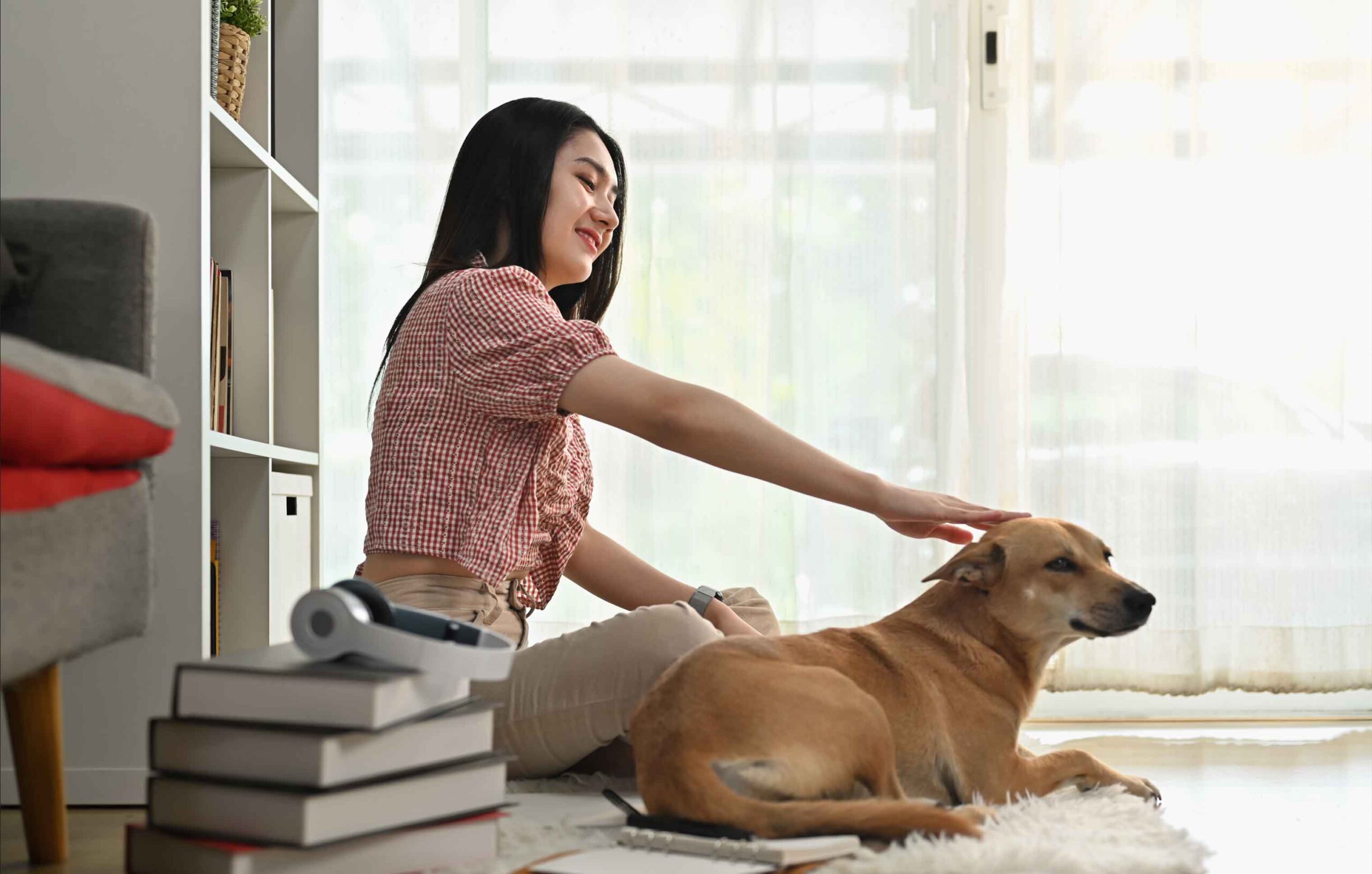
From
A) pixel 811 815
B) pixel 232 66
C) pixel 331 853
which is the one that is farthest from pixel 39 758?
pixel 232 66

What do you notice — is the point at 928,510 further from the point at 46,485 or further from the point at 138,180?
the point at 138,180

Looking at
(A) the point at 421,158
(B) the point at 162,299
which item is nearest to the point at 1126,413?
(A) the point at 421,158

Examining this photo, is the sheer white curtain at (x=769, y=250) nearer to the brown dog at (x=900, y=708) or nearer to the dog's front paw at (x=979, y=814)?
the brown dog at (x=900, y=708)

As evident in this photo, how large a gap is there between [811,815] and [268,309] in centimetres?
163

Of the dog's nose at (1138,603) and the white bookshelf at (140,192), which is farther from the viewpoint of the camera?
the white bookshelf at (140,192)

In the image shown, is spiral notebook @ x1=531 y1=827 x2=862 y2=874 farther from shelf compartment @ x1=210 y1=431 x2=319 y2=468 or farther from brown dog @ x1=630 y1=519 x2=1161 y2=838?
shelf compartment @ x1=210 y1=431 x2=319 y2=468

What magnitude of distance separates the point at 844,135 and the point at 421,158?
1.03 m

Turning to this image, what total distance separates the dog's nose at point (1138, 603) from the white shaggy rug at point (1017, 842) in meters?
0.24

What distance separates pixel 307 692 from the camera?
105 centimetres

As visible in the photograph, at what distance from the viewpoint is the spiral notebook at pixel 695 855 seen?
113 centimetres

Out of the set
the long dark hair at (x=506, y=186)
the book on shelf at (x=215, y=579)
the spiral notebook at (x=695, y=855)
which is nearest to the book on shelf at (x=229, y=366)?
the book on shelf at (x=215, y=579)

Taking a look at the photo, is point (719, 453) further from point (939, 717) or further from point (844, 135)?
point (844, 135)

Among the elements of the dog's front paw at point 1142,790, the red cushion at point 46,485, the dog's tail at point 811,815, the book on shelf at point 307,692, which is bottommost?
the dog's front paw at point 1142,790

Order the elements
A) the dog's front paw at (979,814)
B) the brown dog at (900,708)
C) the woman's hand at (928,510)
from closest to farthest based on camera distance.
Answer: the brown dog at (900,708) → the dog's front paw at (979,814) → the woman's hand at (928,510)
